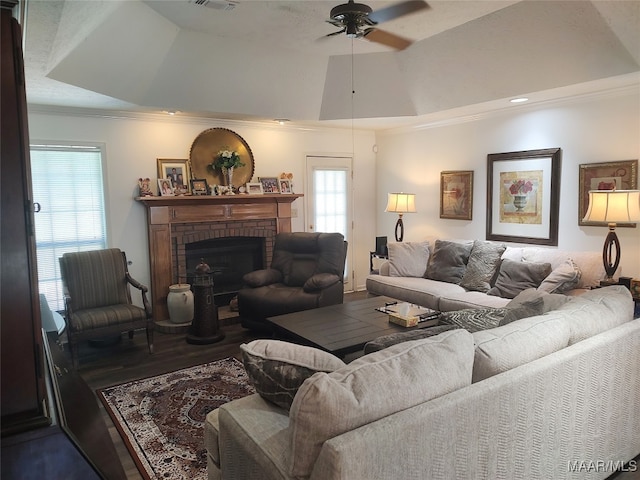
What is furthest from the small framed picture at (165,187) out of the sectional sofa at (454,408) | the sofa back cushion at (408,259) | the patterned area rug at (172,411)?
the sectional sofa at (454,408)

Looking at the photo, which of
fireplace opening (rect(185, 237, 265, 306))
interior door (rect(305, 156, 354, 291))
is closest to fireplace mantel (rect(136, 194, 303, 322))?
fireplace opening (rect(185, 237, 265, 306))

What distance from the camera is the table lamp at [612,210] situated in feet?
11.6

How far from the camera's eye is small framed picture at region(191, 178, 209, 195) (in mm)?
5211

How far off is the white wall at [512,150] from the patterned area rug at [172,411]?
138 inches

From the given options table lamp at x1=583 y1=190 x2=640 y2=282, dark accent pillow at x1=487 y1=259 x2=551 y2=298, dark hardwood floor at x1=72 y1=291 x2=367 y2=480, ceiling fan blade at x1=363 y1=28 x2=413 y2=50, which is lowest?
dark hardwood floor at x1=72 y1=291 x2=367 y2=480

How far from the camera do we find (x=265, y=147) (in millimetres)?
5871

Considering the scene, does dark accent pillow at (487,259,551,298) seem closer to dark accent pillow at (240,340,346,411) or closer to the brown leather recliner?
the brown leather recliner

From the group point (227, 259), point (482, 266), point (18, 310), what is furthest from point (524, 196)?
point (18, 310)

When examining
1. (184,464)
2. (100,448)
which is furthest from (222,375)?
(100,448)

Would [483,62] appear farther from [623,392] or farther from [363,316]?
[623,392]

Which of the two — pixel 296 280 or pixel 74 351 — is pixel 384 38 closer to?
pixel 296 280

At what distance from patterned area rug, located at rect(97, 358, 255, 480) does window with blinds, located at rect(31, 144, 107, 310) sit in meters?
1.85

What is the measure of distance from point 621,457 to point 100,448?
258 centimetres

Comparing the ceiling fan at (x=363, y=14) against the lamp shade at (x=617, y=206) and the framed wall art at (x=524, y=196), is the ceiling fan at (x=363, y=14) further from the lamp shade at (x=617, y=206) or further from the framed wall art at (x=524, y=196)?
the framed wall art at (x=524, y=196)
